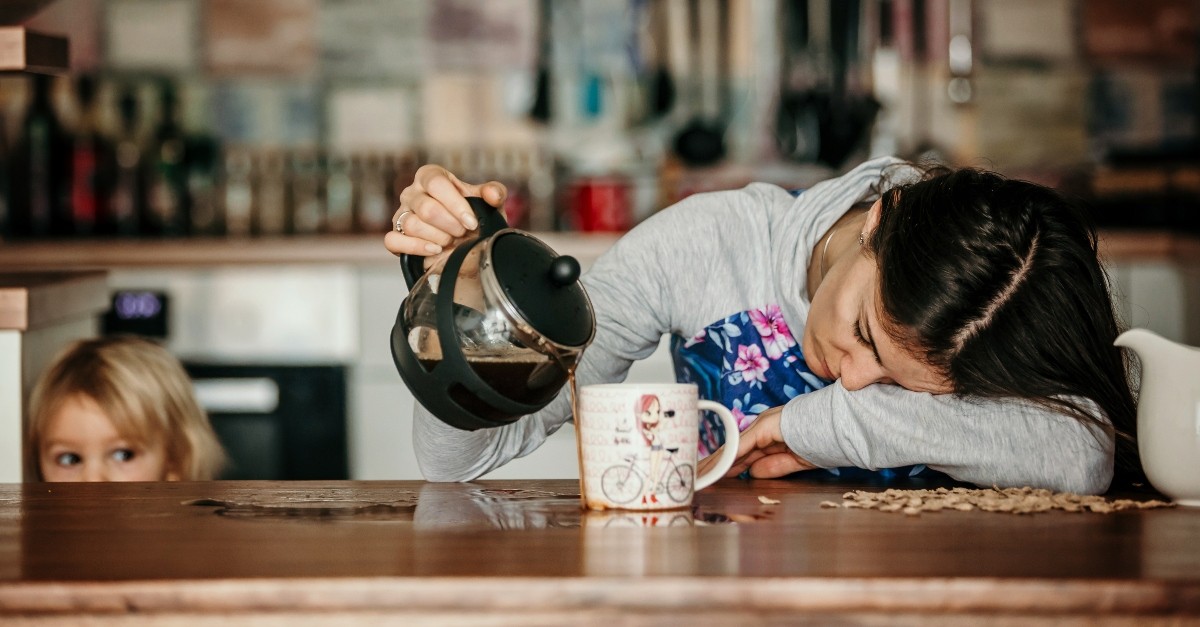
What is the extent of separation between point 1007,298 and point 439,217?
1.71 ft

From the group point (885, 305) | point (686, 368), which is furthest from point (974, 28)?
point (885, 305)

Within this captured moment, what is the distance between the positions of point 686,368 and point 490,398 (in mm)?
565

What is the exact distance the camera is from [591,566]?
0.75 metres

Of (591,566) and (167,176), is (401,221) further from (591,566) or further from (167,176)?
(167,176)

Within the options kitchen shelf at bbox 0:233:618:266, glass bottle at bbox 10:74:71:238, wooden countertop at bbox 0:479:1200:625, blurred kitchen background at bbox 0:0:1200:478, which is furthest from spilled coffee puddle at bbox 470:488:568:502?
glass bottle at bbox 10:74:71:238

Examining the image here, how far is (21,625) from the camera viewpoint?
0.71 meters

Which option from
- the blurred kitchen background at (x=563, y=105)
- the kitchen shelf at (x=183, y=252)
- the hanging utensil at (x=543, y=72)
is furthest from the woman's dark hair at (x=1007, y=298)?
the hanging utensil at (x=543, y=72)

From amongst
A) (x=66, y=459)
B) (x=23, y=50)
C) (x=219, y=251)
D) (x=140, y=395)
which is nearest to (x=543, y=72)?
(x=219, y=251)

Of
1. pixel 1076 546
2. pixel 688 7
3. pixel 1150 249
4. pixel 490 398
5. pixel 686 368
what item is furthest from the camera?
pixel 688 7

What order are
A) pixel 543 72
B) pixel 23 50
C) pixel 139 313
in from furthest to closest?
1. pixel 543 72
2. pixel 139 313
3. pixel 23 50

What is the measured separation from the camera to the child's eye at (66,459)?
5.62ft

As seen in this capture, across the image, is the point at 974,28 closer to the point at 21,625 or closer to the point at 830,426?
the point at 830,426

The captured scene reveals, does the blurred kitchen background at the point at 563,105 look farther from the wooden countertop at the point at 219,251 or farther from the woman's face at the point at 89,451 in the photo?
the woman's face at the point at 89,451

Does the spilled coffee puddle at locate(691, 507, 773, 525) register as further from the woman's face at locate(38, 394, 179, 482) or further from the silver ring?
the woman's face at locate(38, 394, 179, 482)
